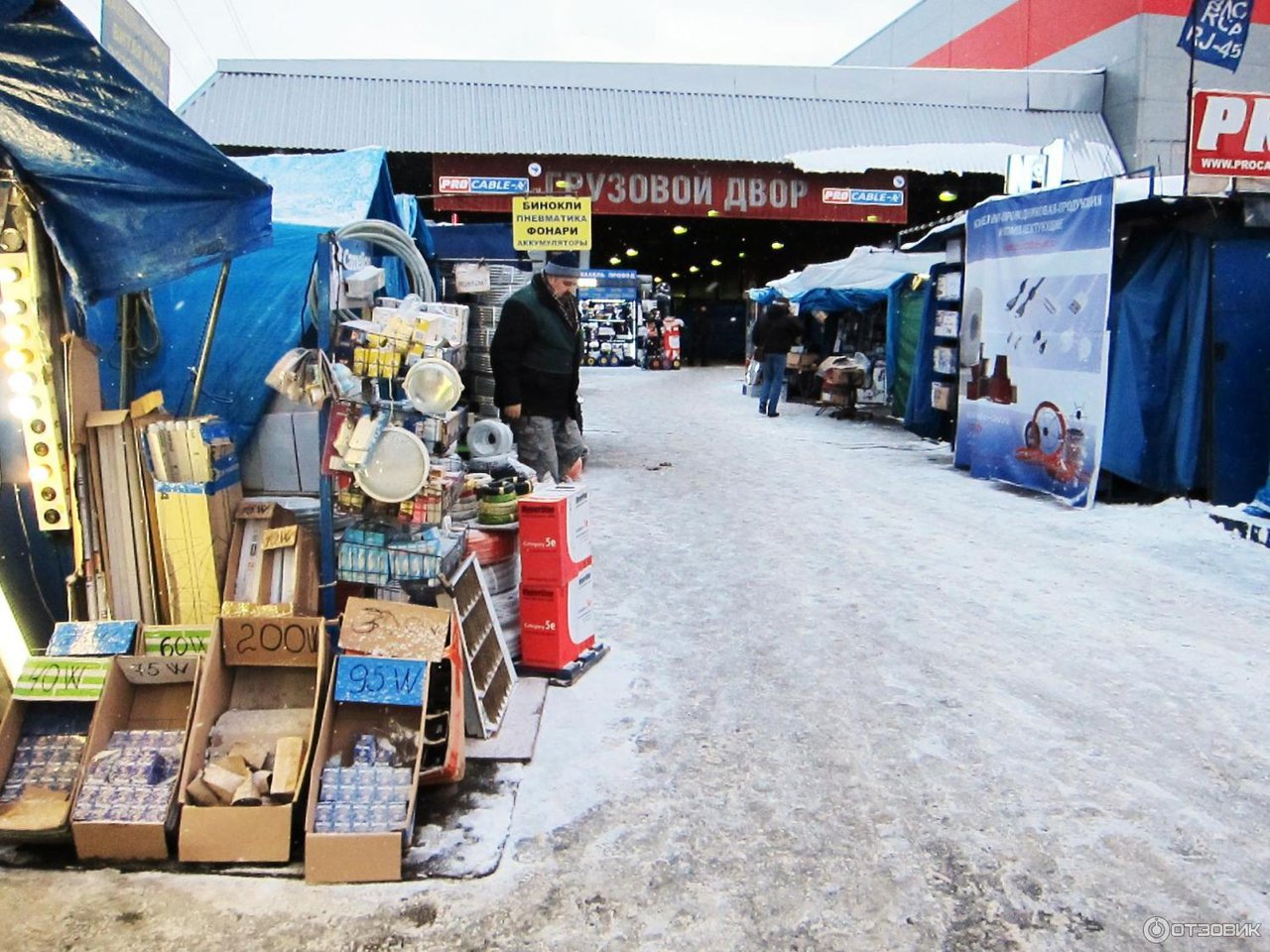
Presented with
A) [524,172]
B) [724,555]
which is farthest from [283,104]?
[724,555]

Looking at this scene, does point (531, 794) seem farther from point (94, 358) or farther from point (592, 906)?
point (94, 358)

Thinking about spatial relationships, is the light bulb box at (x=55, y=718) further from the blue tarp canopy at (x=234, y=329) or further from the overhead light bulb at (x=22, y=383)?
the blue tarp canopy at (x=234, y=329)

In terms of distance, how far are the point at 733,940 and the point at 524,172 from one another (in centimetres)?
2059

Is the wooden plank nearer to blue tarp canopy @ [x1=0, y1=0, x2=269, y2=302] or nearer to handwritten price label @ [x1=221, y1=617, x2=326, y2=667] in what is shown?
handwritten price label @ [x1=221, y1=617, x2=326, y2=667]

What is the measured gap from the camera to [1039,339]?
974 centimetres

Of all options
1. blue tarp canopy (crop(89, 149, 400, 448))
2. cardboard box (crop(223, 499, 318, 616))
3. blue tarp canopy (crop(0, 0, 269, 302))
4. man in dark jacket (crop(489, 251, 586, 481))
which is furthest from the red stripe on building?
cardboard box (crop(223, 499, 318, 616))

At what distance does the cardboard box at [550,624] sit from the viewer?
4.77 metres

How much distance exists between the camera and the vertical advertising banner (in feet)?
29.1

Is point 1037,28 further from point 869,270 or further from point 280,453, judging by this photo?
point 280,453

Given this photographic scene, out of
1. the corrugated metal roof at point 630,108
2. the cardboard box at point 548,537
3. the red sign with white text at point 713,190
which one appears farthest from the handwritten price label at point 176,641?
the red sign with white text at point 713,190

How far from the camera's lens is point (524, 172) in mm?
21797

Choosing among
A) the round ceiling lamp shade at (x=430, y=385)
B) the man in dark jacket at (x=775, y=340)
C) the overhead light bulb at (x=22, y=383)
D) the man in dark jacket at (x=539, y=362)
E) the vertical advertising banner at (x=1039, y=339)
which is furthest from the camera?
the man in dark jacket at (x=775, y=340)

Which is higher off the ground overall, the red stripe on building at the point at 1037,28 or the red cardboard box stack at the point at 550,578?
the red stripe on building at the point at 1037,28

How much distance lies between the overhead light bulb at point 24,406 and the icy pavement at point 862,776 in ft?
5.60
